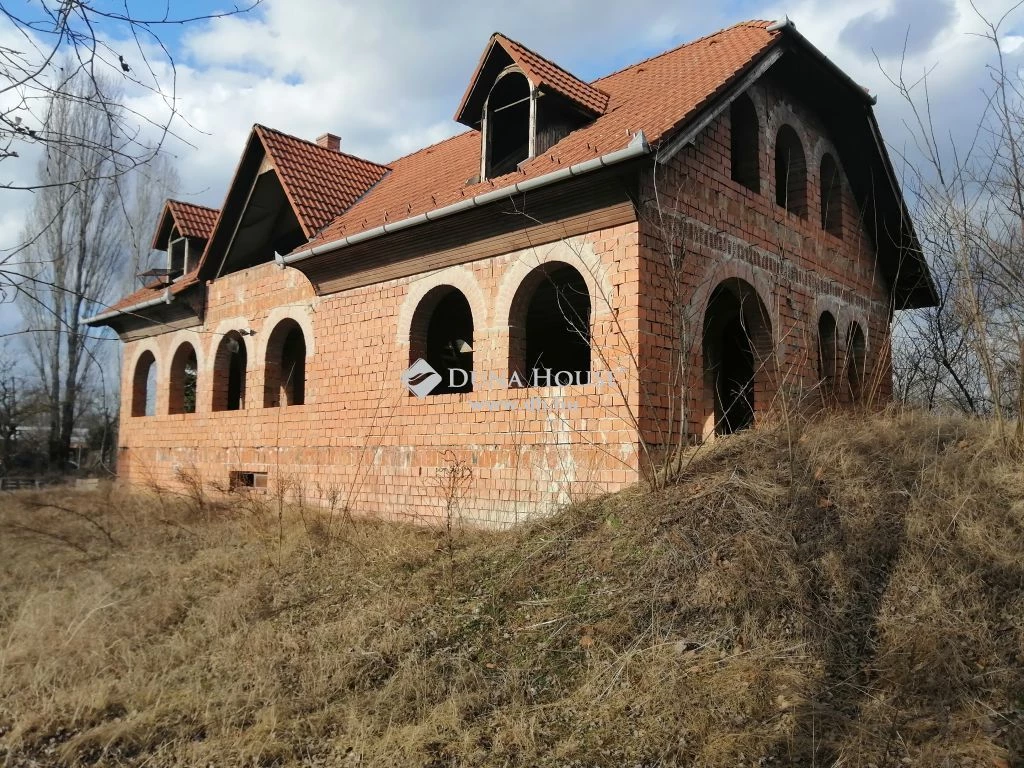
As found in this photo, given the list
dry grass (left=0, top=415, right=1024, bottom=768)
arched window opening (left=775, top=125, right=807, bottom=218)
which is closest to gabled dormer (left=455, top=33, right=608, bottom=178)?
arched window opening (left=775, top=125, right=807, bottom=218)

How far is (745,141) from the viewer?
1029cm

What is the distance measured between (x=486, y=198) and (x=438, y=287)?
179 centimetres

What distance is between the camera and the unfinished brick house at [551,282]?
26.6 feet

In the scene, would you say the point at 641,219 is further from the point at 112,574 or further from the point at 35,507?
the point at 35,507

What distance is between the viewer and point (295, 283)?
12.3 m

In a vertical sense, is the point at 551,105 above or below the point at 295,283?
above

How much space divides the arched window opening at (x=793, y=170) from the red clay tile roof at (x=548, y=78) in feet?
9.10

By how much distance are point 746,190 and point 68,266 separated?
22.3 metres

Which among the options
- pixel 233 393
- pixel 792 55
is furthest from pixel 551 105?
pixel 233 393

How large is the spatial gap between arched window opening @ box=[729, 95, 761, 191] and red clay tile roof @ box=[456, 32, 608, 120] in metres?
1.71

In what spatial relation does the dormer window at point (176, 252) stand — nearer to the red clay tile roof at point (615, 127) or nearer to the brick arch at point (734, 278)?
the red clay tile roof at point (615, 127)

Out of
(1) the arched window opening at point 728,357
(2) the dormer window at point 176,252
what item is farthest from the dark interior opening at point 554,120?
(2) the dormer window at point 176,252

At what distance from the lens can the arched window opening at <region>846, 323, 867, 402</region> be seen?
11758 mm

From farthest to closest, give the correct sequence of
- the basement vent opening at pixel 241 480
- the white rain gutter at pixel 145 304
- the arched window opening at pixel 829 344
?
1. the white rain gutter at pixel 145 304
2. the basement vent opening at pixel 241 480
3. the arched window opening at pixel 829 344
